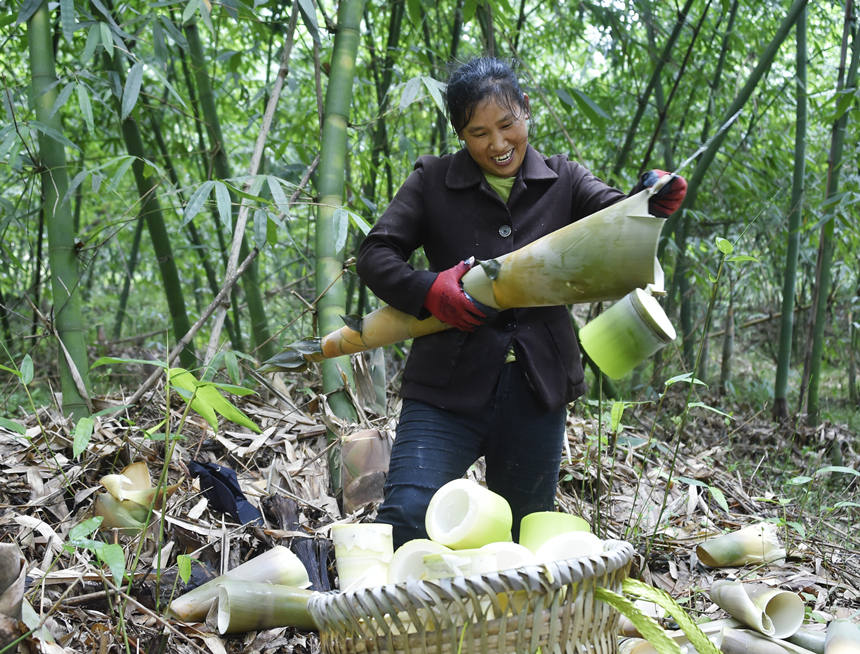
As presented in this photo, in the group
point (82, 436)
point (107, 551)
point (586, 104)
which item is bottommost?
point (107, 551)

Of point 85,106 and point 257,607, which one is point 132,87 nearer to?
point 85,106

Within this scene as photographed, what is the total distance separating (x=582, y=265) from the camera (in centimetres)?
152

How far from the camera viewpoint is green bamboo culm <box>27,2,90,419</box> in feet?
7.84

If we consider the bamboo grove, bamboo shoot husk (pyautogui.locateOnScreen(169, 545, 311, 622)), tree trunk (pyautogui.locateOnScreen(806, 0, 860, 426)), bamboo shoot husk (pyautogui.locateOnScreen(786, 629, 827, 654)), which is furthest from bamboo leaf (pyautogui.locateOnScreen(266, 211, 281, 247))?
tree trunk (pyautogui.locateOnScreen(806, 0, 860, 426))

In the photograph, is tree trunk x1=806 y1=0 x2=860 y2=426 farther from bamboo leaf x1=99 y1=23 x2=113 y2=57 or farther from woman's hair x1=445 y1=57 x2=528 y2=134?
bamboo leaf x1=99 y1=23 x2=113 y2=57

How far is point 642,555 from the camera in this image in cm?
223

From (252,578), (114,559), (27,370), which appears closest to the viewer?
(114,559)

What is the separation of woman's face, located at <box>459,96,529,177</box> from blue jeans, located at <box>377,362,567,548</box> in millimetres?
434

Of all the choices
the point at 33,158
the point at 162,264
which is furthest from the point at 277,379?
the point at 33,158

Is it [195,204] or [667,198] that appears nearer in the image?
[667,198]

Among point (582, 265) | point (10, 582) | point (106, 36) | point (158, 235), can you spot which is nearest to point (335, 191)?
point (106, 36)

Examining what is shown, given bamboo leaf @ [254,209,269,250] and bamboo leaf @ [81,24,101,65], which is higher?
bamboo leaf @ [81,24,101,65]

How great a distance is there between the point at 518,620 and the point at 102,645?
776 millimetres

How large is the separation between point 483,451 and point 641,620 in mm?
645
